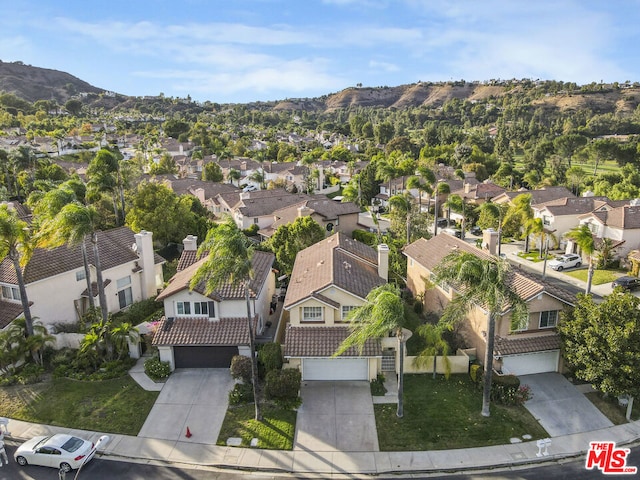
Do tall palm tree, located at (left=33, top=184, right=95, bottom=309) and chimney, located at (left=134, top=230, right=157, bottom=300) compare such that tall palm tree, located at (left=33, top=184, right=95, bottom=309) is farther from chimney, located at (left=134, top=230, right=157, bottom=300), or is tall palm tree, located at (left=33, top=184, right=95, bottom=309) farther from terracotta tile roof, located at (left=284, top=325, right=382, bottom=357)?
terracotta tile roof, located at (left=284, top=325, right=382, bottom=357)

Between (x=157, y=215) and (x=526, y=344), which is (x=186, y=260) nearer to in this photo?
(x=157, y=215)

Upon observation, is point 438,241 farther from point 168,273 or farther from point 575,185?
point 575,185

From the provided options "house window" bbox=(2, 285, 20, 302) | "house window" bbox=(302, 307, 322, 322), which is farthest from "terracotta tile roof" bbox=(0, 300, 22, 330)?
"house window" bbox=(302, 307, 322, 322)

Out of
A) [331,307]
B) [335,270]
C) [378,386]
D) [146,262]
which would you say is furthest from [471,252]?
[146,262]

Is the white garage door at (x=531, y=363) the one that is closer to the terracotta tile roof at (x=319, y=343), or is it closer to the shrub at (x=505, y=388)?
the shrub at (x=505, y=388)

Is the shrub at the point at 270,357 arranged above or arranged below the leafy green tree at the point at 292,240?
below

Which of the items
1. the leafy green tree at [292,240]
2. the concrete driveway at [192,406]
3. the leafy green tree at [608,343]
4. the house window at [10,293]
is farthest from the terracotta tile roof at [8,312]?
the leafy green tree at [608,343]

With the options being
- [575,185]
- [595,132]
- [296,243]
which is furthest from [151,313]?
[595,132]
